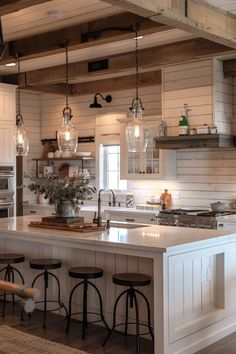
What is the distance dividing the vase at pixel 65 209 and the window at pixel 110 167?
2.94 metres

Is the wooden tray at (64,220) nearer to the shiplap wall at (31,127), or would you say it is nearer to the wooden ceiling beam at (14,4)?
the wooden ceiling beam at (14,4)

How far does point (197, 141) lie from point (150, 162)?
41.2 inches

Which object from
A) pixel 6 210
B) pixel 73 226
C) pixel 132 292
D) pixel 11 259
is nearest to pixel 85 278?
pixel 132 292

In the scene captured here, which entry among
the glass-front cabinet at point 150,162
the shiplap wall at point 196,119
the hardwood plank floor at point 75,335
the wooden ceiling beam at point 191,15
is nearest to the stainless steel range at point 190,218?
the shiplap wall at point 196,119

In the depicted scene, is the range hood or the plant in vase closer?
the plant in vase

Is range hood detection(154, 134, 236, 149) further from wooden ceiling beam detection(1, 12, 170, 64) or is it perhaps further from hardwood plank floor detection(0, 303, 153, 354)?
hardwood plank floor detection(0, 303, 153, 354)

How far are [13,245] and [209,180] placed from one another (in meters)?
2.77

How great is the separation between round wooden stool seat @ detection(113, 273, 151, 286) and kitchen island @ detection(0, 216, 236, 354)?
5.3 inches

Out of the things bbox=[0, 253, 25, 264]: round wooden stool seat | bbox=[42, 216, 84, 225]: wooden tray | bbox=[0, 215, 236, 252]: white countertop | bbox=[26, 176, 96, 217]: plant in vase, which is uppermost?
bbox=[26, 176, 96, 217]: plant in vase

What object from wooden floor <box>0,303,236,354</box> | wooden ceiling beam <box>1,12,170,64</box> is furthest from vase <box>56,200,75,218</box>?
wooden ceiling beam <box>1,12,170,64</box>

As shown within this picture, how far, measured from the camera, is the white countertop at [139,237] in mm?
3861

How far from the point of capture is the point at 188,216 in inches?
238

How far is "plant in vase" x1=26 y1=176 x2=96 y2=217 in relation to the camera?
16.2ft

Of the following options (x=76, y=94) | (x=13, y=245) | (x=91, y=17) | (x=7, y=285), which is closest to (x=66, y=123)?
(x=91, y=17)
